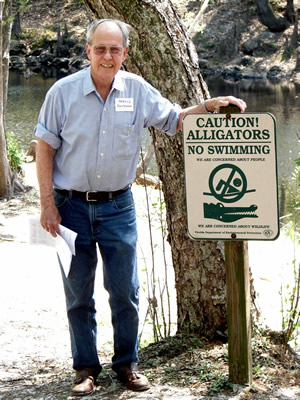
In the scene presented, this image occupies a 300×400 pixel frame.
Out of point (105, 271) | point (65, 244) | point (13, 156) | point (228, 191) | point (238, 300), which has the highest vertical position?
point (13, 156)

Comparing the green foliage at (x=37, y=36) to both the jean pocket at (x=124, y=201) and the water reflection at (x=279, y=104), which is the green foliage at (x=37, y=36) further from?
the jean pocket at (x=124, y=201)

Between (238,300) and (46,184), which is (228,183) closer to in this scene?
(238,300)

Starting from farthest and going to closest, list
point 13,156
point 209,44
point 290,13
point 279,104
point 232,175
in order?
1. point 209,44
2. point 290,13
3. point 279,104
4. point 13,156
5. point 232,175

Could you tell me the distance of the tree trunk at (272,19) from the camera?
4175 cm

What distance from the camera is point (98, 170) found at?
3371mm

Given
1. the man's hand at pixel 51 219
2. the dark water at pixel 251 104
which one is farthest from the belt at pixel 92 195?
the dark water at pixel 251 104

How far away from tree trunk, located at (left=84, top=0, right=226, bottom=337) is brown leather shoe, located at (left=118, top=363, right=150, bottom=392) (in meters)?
0.70

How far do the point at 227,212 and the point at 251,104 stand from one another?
22.6 metres

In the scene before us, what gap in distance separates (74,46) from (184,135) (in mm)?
42285

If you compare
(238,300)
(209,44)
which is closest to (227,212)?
(238,300)

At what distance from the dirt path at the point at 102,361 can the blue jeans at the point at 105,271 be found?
9.5 inches

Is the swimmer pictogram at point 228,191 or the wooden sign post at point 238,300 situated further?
the wooden sign post at point 238,300

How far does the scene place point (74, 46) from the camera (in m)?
44.1

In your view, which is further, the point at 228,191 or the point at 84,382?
the point at 84,382
